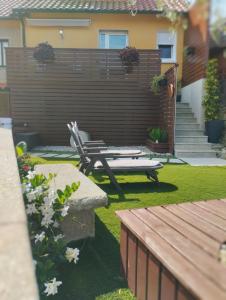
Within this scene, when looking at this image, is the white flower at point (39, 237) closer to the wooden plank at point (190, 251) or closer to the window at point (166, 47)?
the wooden plank at point (190, 251)

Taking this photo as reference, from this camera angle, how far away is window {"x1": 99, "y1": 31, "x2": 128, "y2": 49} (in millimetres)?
13555

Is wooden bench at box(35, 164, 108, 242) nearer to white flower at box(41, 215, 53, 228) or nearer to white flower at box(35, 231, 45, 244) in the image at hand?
white flower at box(41, 215, 53, 228)

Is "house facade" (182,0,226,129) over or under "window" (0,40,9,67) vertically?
under

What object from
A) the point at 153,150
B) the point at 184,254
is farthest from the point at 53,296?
the point at 153,150

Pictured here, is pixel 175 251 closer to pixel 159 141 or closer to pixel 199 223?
pixel 199 223

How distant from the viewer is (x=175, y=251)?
1.83 metres

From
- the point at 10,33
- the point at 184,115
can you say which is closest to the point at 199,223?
the point at 184,115

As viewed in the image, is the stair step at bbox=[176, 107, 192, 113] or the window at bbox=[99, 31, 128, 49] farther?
the window at bbox=[99, 31, 128, 49]

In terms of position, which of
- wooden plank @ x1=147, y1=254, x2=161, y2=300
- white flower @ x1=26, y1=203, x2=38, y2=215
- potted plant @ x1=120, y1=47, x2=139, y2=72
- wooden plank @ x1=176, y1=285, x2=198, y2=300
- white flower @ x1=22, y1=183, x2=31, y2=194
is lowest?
wooden plank @ x1=147, y1=254, x2=161, y2=300

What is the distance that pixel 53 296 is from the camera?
2.31m

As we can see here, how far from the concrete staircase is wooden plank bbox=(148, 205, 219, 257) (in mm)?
6652

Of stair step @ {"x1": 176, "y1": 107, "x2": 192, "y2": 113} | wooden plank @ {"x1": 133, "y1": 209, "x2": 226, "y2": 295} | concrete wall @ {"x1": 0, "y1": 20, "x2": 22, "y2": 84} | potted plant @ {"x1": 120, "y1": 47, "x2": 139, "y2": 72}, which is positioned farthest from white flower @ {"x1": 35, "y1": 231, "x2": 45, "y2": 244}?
concrete wall @ {"x1": 0, "y1": 20, "x2": 22, "y2": 84}

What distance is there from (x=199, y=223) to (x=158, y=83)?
8.27 m

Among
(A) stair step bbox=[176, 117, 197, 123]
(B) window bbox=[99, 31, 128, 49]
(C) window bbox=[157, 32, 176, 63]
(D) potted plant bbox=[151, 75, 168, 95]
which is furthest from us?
(B) window bbox=[99, 31, 128, 49]
